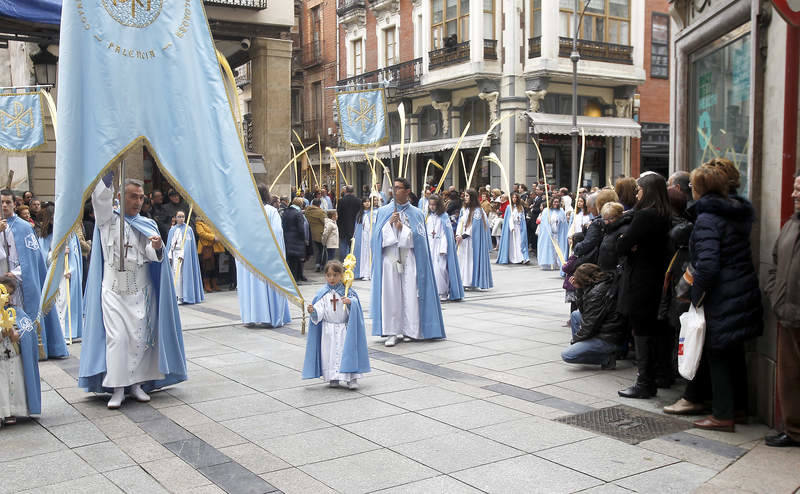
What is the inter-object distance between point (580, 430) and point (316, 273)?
12.4 m

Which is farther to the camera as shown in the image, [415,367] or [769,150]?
[415,367]

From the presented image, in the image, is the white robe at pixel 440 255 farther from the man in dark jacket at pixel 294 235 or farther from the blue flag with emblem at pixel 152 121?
the blue flag with emblem at pixel 152 121

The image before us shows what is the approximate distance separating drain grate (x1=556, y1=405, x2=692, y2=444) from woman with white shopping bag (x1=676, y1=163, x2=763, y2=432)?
233mm

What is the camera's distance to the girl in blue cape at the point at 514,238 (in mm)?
18859

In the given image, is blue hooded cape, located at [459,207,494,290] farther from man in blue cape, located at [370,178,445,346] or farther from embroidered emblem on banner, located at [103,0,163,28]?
embroidered emblem on banner, located at [103,0,163,28]

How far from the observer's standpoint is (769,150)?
18.1ft

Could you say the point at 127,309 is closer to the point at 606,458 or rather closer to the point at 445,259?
the point at 606,458

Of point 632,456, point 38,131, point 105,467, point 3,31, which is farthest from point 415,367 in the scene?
point 3,31

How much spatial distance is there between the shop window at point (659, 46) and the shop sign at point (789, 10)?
2824 cm

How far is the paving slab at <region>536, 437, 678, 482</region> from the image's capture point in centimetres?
460

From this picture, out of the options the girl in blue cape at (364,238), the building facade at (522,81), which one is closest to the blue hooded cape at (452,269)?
the girl in blue cape at (364,238)

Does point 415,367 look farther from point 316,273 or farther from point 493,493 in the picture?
point 316,273

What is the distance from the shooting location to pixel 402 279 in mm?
8922

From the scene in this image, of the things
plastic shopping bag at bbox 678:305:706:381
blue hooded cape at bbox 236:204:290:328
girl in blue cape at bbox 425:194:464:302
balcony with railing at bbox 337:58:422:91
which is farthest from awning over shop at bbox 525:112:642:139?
plastic shopping bag at bbox 678:305:706:381
